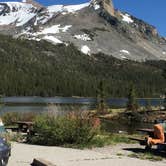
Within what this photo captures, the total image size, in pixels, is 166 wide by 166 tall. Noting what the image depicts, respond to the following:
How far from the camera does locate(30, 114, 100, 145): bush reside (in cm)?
2411

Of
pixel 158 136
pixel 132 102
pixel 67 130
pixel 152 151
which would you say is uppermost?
pixel 132 102

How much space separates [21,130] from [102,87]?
75.2 meters

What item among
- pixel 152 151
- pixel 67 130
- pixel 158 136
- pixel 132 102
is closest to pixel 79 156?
pixel 152 151

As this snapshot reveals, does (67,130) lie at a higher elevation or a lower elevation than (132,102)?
lower

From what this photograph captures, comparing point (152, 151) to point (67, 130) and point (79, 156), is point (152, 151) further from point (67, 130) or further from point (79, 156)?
point (67, 130)

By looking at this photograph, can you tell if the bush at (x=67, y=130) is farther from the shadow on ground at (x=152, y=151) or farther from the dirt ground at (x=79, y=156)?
the shadow on ground at (x=152, y=151)

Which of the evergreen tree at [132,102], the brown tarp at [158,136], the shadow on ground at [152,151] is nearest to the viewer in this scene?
the shadow on ground at [152,151]

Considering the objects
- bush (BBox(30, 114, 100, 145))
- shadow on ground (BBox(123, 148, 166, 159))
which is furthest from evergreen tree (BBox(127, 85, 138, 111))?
shadow on ground (BBox(123, 148, 166, 159))

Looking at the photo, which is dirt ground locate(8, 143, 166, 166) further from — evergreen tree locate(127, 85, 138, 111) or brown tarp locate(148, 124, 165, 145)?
evergreen tree locate(127, 85, 138, 111)

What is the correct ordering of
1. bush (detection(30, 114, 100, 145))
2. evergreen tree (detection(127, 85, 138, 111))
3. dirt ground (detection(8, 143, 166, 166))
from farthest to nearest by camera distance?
evergreen tree (detection(127, 85, 138, 111)), bush (detection(30, 114, 100, 145)), dirt ground (detection(8, 143, 166, 166))

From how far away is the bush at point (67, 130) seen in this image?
24109 millimetres

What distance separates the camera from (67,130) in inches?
949

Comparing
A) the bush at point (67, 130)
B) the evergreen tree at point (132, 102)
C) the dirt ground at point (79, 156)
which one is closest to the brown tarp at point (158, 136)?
the dirt ground at point (79, 156)

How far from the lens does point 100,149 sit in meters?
22.9
